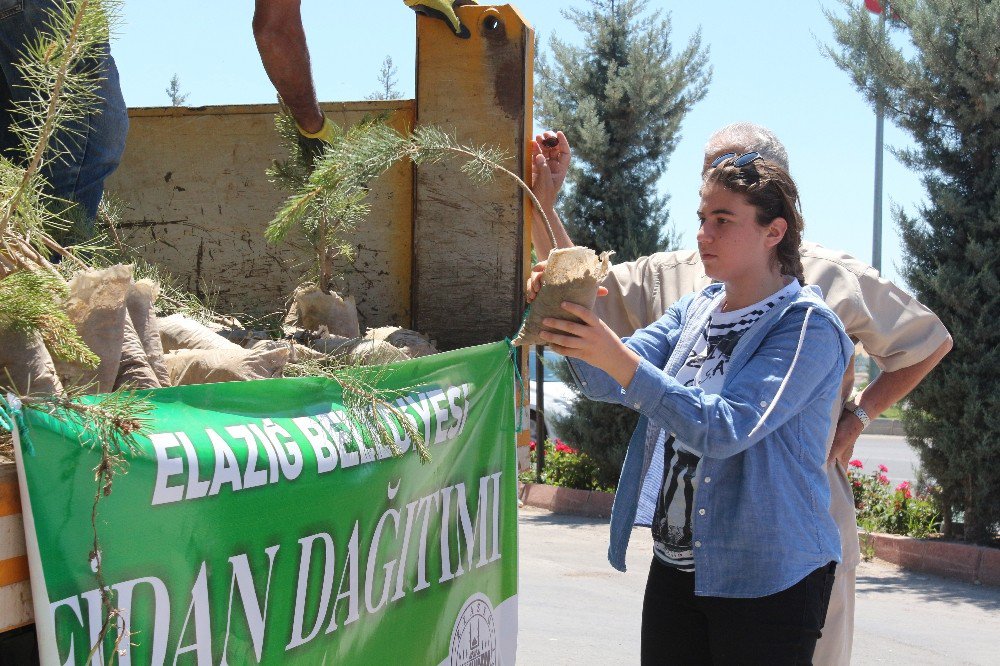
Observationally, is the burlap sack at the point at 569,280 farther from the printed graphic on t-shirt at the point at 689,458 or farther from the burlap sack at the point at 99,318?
the burlap sack at the point at 99,318

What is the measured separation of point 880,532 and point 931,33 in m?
3.93

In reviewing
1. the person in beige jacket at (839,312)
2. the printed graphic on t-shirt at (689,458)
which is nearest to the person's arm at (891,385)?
the person in beige jacket at (839,312)

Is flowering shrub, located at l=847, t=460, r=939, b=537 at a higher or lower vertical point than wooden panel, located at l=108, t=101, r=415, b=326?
lower

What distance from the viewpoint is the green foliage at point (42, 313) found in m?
1.33

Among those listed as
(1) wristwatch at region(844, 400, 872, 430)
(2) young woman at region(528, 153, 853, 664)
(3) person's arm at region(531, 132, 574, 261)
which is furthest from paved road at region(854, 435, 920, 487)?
(2) young woman at region(528, 153, 853, 664)

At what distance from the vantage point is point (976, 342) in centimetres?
759

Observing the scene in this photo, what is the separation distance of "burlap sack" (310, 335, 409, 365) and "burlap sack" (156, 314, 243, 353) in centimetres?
25

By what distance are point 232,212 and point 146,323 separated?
1.57 m

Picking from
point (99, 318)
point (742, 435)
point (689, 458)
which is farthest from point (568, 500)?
point (99, 318)

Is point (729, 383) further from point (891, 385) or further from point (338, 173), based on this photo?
point (891, 385)

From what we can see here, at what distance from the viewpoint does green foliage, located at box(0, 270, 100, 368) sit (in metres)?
1.33

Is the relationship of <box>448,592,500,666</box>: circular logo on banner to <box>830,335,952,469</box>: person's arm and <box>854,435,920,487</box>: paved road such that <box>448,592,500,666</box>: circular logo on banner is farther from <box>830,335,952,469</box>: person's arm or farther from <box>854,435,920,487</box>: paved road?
<box>854,435,920,487</box>: paved road

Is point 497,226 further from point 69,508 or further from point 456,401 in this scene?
point 69,508

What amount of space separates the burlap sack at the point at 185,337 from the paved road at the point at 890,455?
43.5 ft
